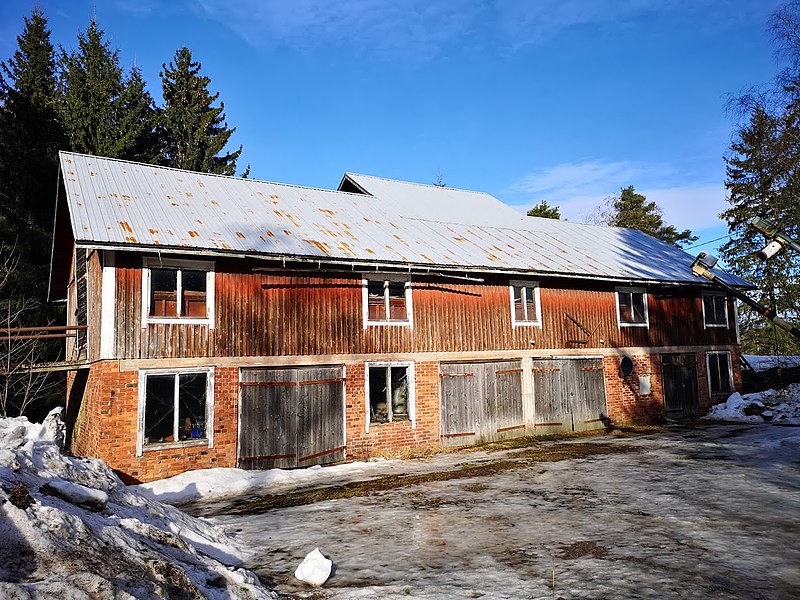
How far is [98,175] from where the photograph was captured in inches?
644

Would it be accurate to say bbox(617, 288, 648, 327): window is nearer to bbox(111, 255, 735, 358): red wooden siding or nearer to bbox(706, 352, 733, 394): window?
bbox(111, 255, 735, 358): red wooden siding

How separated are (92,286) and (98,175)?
377cm

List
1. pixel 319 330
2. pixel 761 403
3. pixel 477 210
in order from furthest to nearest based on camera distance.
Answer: pixel 477 210 → pixel 761 403 → pixel 319 330

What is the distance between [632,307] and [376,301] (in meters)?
11.5

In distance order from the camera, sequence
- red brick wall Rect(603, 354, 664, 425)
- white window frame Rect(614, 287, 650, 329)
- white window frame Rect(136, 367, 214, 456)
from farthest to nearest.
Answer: white window frame Rect(614, 287, 650, 329) < red brick wall Rect(603, 354, 664, 425) < white window frame Rect(136, 367, 214, 456)

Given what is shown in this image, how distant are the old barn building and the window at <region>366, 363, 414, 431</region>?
0.15 ft

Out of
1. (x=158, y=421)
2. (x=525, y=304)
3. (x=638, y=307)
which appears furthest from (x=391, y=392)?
(x=638, y=307)

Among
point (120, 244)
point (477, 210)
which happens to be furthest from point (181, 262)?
point (477, 210)

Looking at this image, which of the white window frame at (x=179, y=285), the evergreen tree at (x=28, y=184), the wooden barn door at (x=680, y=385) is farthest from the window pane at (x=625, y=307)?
the evergreen tree at (x=28, y=184)

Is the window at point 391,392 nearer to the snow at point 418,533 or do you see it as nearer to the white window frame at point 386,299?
the white window frame at point 386,299

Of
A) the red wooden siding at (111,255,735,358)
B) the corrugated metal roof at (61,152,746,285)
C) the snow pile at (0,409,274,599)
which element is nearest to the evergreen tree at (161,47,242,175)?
the corrugated metal roof at (61,152,746,285)

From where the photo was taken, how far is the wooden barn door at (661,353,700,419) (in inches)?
899

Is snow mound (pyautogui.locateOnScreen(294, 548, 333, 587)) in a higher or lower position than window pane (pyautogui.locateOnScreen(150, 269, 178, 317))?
lower

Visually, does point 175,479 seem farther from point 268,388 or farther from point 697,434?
point 697,434
